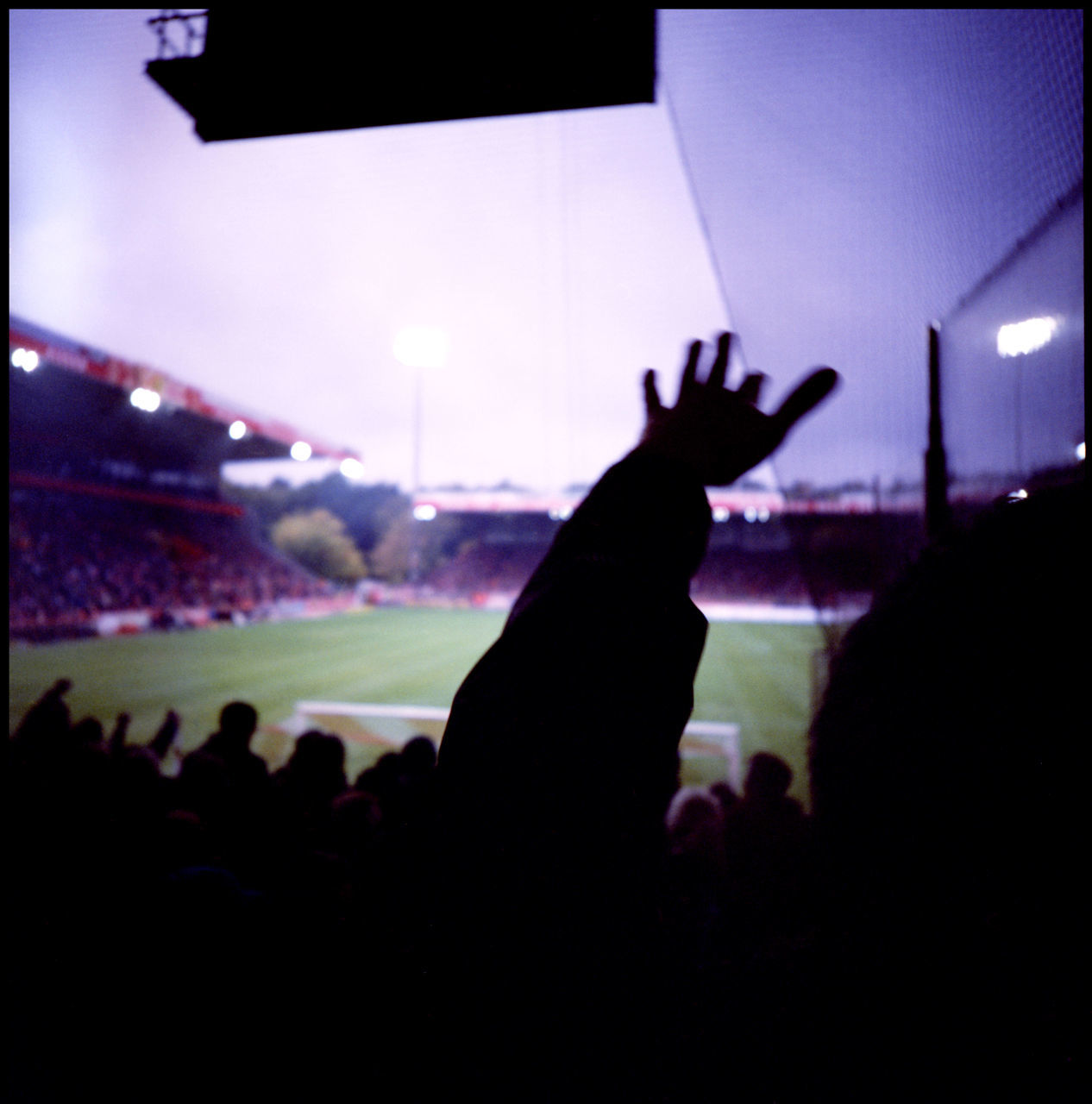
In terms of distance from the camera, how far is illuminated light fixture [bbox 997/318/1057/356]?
5.51 ft

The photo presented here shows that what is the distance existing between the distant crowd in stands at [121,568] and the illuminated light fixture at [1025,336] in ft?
66.4

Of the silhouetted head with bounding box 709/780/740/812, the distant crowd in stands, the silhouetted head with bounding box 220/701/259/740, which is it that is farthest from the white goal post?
the distant crowd in stands

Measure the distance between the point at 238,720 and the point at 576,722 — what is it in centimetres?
382

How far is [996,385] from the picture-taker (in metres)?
1.96

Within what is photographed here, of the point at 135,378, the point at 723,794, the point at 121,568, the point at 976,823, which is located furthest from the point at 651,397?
the point at 121,568

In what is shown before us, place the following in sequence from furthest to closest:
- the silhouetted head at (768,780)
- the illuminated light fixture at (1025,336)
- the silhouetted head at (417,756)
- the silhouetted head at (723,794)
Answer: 1. the silhouetted head at (723,794)
2. the silhouetted head at (417,756)
3. the silhouetted head at (768,780)
4. the illuminated light fixture at (1025,336)

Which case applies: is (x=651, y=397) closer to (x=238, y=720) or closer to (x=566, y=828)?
(x=566, y=828)

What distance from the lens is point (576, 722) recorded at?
0.45 meters

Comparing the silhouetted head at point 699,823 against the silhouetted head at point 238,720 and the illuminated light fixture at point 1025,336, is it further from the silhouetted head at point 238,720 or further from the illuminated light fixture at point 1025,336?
the silhouetted head at point 238,720

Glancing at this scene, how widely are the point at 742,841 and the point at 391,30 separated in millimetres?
3214

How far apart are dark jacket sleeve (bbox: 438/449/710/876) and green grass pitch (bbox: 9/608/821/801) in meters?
5.30

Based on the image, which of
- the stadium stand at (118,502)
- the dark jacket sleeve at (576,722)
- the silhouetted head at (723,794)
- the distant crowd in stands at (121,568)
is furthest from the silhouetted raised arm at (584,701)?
the distant crowd in stands at (121,568)

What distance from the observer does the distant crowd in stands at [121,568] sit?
1941 cm

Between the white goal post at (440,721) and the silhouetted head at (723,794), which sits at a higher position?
the silhouetted head at (723,794)
